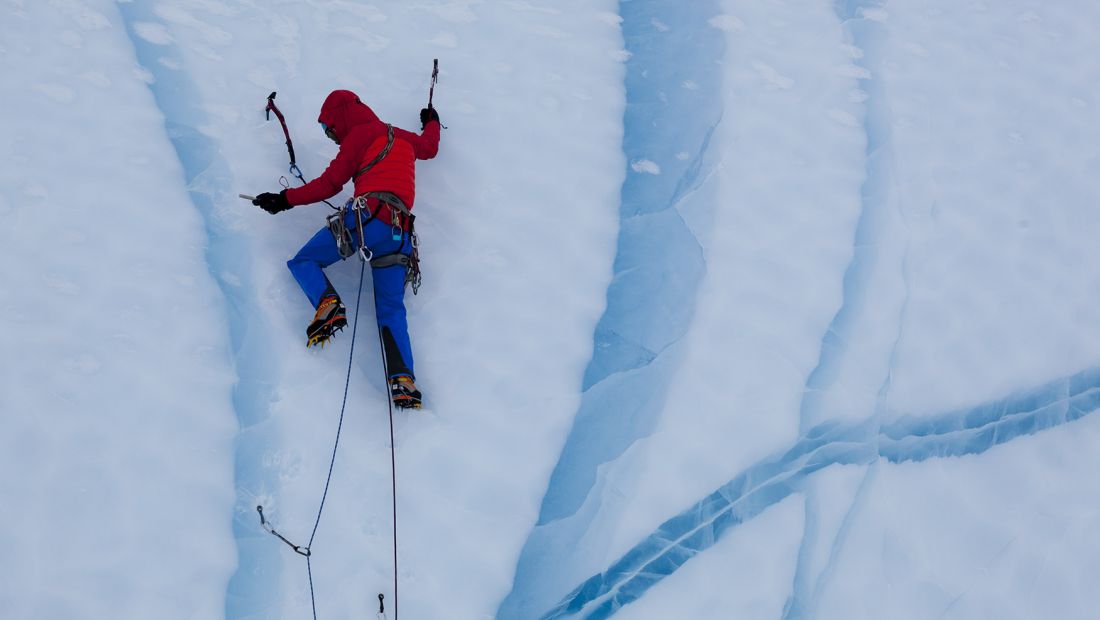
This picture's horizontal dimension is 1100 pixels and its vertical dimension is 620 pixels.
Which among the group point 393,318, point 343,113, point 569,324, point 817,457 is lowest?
point 817,457

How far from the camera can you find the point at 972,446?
2639mm

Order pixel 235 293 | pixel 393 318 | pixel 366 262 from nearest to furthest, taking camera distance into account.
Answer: pixel 393 318 < pixel 235 293 < pixel 366 262

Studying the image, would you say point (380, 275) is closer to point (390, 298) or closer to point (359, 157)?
point (390, 298)

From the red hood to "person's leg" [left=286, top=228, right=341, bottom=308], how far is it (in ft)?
1.39

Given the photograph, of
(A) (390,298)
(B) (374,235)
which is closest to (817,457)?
(A) (390,298)

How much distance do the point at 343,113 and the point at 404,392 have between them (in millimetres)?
992

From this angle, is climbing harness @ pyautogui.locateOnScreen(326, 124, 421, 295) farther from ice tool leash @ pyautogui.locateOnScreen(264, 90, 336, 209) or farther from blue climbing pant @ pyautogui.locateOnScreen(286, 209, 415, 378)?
ice tool leash @ pyautogui.locateOnScreen(264, 90, 336, 209)

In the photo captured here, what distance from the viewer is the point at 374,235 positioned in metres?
2.44

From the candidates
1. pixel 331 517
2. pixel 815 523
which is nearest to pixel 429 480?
pixel 331 517

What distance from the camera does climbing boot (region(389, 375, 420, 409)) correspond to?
2.34 m

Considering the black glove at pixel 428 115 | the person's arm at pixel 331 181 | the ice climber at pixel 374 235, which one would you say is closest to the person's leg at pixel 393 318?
the ice climber at pixel 374 235

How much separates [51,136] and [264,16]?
0.92 metres

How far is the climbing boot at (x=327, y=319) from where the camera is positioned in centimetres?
237

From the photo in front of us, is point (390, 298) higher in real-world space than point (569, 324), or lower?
higher
